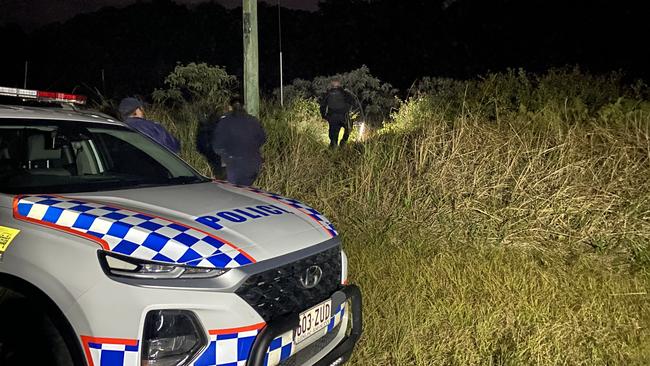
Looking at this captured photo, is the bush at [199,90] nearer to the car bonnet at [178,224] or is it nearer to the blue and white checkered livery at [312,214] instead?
the blue and white checkered livery at [312,214]

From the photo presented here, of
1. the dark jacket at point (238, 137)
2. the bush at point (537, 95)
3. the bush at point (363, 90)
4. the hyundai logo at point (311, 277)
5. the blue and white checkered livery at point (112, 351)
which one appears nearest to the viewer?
the blue and white checkered livery at point (112, 351)

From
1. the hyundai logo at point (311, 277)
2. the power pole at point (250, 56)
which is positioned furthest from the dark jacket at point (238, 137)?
the hyundai logo at point (311, 277)

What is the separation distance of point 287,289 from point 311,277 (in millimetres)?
A: 199

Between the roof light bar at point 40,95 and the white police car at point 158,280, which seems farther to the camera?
the roof light bar at point 40,95

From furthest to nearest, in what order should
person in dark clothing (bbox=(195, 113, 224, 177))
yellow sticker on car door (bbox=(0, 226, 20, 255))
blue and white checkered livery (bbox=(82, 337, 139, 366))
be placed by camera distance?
person in dark clothing (bbox=(195, 113, 224, 177)), yellow sticker on car door (bbox=(0, 226, 20, 255)), blue and white checkered livery (bbox=(82, 337, 139, 366))

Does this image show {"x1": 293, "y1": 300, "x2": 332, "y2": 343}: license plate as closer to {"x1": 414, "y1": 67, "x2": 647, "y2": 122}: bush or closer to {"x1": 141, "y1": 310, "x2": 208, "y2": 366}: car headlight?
{"x1": 141, "y1": 310, "x2": 208, "y2": 366}: car headlight

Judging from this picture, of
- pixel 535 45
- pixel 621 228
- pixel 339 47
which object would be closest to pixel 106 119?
pixel 621 228

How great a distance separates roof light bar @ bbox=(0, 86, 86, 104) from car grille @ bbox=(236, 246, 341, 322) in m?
2.19

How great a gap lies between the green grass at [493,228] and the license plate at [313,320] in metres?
0.73

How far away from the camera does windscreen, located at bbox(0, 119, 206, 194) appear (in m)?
3.03

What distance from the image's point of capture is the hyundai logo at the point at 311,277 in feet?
8.91

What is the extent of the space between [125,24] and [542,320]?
49367 mm

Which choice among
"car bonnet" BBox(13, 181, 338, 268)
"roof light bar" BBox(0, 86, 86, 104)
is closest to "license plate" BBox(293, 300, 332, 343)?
"car bonnet" BBox(13, 181, 338, 268)

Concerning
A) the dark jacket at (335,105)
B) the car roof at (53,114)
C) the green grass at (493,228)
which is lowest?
the green grass at (493,228)
